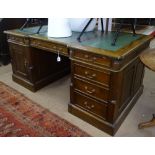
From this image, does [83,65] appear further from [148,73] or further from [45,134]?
[148,73]

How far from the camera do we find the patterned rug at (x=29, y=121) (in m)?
1.67

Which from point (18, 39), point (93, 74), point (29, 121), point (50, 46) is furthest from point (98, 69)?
point (18, 39)

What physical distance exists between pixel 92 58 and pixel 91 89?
1.01 feet

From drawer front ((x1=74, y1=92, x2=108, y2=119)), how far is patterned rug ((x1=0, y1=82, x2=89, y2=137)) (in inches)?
8.7

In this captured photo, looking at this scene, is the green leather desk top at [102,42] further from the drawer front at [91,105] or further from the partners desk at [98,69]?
the drawer front at [91,105]

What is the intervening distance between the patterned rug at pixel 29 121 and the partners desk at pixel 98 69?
0.21m

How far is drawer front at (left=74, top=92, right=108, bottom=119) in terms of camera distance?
166 cm

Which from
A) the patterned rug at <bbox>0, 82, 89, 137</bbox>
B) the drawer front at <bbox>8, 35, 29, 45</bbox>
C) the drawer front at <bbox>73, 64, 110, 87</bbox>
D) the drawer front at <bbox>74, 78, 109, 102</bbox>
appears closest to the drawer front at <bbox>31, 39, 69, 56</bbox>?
the drawer front at <bbox>8, 35, 29, 45</bbox>

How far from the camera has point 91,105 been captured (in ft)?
5.69

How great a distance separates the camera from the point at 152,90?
2.44 metres

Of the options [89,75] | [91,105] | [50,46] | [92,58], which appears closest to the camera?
[92,58]

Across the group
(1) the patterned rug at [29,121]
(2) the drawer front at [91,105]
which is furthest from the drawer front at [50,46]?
(1) the patterned rug at [29,121]

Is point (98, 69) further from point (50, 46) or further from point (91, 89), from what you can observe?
point (50, 46)

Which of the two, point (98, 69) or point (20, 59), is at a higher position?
point (98, 69)
